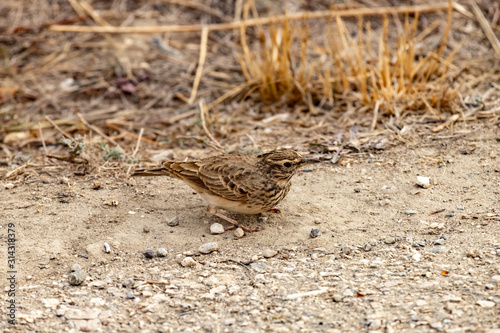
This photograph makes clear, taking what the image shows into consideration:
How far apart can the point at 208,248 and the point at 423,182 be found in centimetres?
234

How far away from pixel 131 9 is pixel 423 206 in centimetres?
691

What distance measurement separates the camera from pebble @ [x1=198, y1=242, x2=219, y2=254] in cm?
524

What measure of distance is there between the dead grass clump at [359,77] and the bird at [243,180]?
7.43 ft

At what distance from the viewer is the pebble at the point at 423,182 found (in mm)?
6141

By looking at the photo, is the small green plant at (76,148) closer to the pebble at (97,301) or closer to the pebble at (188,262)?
the pebble at (188,262)

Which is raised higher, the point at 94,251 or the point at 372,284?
the point at 372,284

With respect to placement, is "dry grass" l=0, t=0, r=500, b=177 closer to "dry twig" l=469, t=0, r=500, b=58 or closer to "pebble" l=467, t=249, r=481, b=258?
"dry twig" l=469, t=0, r=500, b=58

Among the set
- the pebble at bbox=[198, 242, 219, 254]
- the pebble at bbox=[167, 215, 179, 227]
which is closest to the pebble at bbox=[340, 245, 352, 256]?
the pebble at bbox=[198, 242, 219, 254]

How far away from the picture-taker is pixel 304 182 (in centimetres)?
649

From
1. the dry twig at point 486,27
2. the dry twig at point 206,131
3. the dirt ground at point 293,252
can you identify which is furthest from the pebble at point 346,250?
the dry twig at point 486,27

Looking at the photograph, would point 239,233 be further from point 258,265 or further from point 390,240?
point 390,240

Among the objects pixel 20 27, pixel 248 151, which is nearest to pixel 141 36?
pixel 20 27

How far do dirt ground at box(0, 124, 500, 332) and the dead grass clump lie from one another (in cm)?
93

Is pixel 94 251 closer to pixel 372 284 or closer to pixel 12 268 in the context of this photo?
pixel 12 268
